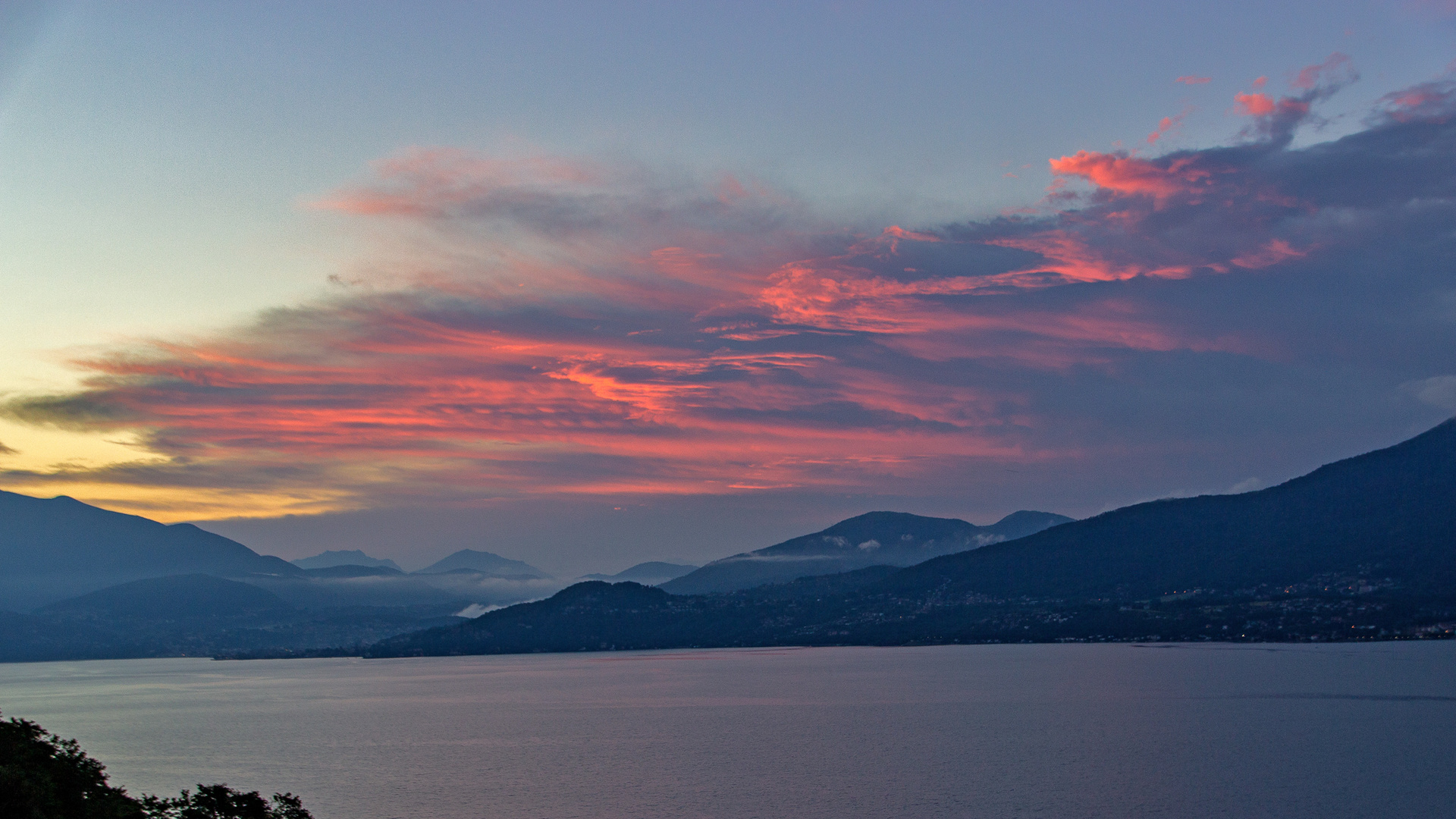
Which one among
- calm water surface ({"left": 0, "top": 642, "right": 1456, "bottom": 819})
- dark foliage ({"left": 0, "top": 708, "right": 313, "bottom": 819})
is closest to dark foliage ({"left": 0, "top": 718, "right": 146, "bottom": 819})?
dark foliage ({"left": 0, "top": 708, "right": 313, "bottom": 819})

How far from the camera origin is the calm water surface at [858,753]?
82.6m

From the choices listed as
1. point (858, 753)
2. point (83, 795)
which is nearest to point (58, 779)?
point (83, 795)

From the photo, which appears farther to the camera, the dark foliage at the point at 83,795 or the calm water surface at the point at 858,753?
the calm water surface at the point at 858,753

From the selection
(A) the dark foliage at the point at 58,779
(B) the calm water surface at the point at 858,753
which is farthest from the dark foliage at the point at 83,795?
(B) the calm water surface at the point at 858,753

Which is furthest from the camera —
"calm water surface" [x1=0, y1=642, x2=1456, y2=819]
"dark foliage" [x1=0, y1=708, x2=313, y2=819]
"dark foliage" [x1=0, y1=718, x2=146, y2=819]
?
"calm water surface" [x1=0, y1=642, x2=1456, y2=819]

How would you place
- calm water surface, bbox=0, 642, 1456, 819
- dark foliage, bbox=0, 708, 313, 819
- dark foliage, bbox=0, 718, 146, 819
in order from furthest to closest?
calm water surface, bbox=0, 642, 1456, 819
dark foliage, bbox=0, 708, 313, 819
dark foliage, bbox=0, 718, 146, 819

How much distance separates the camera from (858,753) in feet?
364

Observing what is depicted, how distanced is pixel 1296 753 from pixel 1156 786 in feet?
82.6

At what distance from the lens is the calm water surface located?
82562mm

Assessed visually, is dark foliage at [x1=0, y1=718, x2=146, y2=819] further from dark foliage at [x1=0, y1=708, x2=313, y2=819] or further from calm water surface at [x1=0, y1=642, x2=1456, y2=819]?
calm water surface at [x1=0, y1=642, x2=1456, y2=819]

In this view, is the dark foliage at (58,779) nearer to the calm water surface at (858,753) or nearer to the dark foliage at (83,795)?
the dark foliage at (83,795)

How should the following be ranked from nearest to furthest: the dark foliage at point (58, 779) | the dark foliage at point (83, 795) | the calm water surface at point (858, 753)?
the dark foliage at point (58, 779)
the dark foliage at point (83, 795)
the calm water surface at point (858, 753)

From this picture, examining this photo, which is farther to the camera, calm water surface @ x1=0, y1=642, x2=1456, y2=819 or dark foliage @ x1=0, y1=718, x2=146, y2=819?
calm water surface @ x1=0, y1=642, x2=1456, y2=819

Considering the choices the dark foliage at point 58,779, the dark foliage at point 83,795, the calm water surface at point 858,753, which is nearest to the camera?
the dark foliage at point 58,779
